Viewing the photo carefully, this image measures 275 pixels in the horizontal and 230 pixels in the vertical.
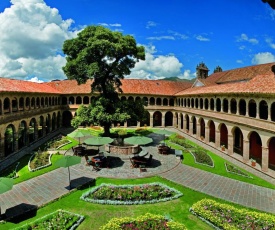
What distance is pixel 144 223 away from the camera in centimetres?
1250

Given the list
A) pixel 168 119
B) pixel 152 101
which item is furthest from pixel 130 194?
pixel 168 119

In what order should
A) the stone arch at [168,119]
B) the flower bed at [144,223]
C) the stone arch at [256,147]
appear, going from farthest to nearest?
the stone arch at [168,119]
the stone arch at [256,147]
the flower bed at [144,223]

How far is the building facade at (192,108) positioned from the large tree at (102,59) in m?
7.49

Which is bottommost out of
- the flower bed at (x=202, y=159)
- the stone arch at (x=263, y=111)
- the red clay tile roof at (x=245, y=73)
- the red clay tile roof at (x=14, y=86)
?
the flower bed at (x=202, y=159)

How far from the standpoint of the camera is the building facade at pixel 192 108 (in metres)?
24.0

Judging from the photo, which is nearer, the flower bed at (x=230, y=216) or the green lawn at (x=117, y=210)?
the flower bed at (x=230, y=216)

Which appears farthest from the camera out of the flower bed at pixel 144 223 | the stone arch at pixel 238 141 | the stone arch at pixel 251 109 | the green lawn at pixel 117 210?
the stone arch at pixel 238 141

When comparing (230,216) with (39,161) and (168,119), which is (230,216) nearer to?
(39,161)

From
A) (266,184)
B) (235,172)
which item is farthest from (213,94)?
(266,184)

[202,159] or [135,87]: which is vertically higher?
[135,87]

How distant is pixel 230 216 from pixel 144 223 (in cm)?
504

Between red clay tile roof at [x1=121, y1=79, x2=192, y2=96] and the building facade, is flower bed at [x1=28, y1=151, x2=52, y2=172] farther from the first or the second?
red clay tile roof at [x1=121, y1=79, x2=192, y2=96]

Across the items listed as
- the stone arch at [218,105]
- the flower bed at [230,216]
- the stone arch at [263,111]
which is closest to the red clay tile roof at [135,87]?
the stone arch at [218,105]

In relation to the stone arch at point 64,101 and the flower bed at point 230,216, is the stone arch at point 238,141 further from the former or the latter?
the stone arch at point 64,101
